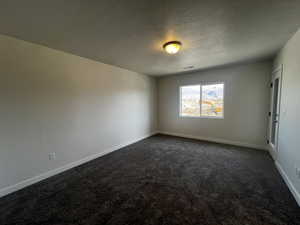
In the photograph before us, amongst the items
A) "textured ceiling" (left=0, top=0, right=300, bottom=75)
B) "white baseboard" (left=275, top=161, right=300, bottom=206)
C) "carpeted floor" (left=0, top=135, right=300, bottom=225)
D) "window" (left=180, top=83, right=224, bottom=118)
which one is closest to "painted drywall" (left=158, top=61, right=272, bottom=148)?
"window" (left=180, top=83, right=224, bottom=118)

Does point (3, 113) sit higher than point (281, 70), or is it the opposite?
point (281, 70)

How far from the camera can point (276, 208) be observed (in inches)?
68.5

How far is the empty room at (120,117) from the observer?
161 centimetres

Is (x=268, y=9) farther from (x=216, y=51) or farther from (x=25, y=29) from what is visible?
(x=25, y=29)

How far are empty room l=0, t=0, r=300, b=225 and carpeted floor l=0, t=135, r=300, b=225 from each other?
2 cm

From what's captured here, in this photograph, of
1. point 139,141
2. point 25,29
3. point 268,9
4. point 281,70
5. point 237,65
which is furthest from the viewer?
point 139,141

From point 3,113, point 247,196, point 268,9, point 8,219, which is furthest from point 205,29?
point 8,219

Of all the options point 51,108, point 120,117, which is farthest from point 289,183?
point 51,108

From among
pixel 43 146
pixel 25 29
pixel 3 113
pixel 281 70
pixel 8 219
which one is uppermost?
pixel 25 29

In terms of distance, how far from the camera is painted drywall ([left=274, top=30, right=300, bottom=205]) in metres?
1.95

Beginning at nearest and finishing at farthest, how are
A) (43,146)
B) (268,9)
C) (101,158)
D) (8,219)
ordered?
(268,9)
(8,219)
(43,146)
(101,158)

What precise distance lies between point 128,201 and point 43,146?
1.95 meters

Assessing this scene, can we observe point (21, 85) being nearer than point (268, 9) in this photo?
No

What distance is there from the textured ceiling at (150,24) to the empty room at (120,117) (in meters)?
0.02
